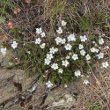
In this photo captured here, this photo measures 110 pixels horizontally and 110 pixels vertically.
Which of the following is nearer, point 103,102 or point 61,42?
point 61,42

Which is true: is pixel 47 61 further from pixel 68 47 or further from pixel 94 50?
pixel 94 50

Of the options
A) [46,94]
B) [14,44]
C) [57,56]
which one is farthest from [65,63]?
[14,44]

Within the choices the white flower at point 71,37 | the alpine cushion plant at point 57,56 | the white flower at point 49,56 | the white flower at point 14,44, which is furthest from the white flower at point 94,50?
the white flower at point 14,44

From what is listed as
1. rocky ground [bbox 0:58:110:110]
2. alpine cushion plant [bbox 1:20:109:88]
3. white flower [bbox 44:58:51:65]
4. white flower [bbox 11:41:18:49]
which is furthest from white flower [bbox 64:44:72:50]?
white flower [bbox 11:41:18:49]

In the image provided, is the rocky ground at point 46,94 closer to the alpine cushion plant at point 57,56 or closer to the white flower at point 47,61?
the alpine cushion plant at point 57,56

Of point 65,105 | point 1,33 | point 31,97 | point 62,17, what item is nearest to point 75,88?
point 65,105

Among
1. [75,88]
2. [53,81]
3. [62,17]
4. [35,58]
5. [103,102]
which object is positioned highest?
[62,17]

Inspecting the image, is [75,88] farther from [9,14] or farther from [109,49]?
[9,14]

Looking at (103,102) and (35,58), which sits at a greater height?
(35,58)

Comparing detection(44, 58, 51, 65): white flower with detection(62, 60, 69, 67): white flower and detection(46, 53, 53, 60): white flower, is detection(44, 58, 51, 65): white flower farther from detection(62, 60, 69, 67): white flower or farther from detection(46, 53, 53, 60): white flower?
detection(62, 60, 69, 67): white flower
